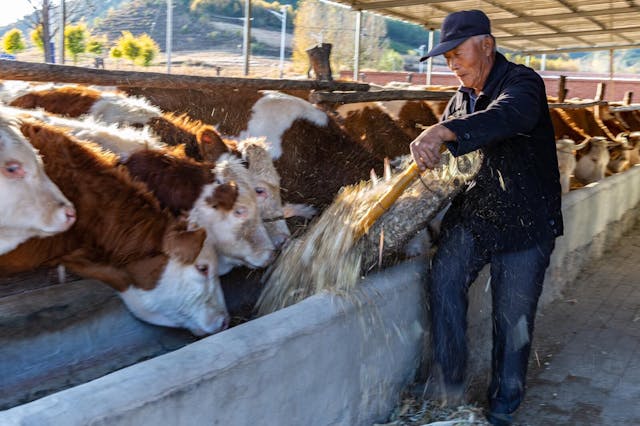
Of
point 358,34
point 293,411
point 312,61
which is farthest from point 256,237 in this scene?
point 358,34

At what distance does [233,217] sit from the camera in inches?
155

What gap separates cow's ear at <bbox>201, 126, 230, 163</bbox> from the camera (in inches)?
178

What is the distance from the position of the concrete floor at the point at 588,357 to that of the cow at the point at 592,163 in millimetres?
3287

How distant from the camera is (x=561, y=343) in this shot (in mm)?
4715

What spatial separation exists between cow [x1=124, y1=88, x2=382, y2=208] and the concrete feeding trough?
84.3 inches

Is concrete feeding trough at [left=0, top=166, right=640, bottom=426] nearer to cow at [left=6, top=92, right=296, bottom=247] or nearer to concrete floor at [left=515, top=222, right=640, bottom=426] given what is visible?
concrete floor at [left=515, top=222, right=640, bottom=426]

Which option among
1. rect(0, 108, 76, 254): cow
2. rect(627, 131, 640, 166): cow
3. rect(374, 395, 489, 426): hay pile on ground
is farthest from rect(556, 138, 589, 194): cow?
rect(0, 108, 76, 254): cow

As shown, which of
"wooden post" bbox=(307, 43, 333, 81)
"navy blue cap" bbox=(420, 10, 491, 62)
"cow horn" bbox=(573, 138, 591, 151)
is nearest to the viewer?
"navy blue cap" bbox=(420, 10, 491, 62)

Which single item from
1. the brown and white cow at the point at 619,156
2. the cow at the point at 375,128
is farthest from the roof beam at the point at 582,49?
the cow at the point at 375,128

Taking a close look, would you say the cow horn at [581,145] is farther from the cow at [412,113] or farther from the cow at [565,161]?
the cow at [412,113]

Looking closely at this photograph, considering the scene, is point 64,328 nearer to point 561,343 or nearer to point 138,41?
point 561,343

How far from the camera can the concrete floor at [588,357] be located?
3674 mm

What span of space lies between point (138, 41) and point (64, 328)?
41080 mm

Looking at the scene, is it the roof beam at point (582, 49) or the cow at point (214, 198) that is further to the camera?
the roof beam at point (582, 49)
